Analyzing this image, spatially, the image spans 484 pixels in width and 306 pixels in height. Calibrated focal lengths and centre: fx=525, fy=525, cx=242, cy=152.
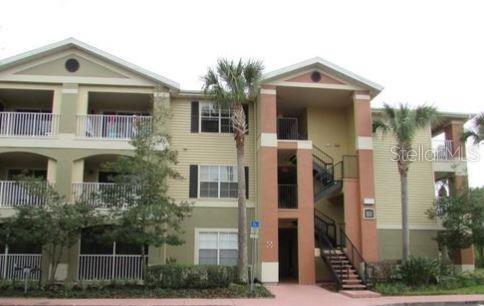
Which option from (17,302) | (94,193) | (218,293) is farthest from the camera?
(94,193)

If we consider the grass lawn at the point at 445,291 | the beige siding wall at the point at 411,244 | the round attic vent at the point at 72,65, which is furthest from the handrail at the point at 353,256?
the round attic vent at the point at 72,65

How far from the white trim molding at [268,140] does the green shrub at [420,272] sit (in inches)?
311

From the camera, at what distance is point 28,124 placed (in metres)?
24.8

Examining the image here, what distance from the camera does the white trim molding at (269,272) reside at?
23219 mm

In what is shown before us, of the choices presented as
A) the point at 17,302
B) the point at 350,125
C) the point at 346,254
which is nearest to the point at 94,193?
the point at 17,302

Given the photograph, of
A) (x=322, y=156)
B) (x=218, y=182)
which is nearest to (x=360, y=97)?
(x=322, y=156)

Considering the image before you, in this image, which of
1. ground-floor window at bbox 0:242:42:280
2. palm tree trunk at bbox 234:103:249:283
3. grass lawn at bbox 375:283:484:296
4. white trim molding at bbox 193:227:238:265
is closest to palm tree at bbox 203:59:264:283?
palm tree trunk at bbox 234:103:249:283

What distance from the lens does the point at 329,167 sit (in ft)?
89.2

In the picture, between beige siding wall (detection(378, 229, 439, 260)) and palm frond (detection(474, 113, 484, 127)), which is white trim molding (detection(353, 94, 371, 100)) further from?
beige siding wall (detection(378, 229, 439, 260))

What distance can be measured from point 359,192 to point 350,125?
411cm

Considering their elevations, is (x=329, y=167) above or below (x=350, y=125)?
below

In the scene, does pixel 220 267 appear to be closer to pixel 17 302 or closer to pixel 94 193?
pixel 94 193

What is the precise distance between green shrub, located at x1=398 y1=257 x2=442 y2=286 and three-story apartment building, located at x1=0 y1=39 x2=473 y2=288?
201 cm

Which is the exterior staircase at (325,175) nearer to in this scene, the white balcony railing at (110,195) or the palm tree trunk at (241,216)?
the palm tree trunk at (241,216)
